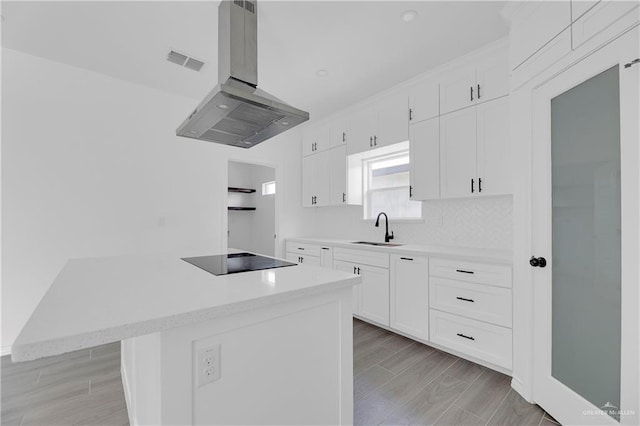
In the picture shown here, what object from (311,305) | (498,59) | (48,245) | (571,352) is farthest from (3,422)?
(498,59)

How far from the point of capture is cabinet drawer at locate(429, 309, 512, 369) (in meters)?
2.10

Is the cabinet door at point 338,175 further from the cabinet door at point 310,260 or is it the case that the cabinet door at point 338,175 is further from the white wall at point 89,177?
the white wall at point 89,177

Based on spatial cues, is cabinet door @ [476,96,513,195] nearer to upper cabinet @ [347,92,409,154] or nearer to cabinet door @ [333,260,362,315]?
upper cabinet @ [347,92,409,154]

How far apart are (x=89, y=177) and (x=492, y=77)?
4059 mm

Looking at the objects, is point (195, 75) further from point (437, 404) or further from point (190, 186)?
point (437, 404)

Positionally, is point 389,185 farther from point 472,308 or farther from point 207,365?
point 207,365

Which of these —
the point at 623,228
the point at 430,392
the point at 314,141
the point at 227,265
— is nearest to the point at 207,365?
the point at 227,265

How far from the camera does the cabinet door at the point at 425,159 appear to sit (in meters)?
2.85

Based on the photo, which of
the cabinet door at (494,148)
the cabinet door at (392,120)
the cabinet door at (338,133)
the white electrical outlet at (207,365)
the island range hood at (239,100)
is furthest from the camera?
the cabinet door at (338,133)

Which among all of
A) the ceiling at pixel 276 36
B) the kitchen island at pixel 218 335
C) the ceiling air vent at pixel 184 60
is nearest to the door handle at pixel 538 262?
the kitchen island at pixel 218 335

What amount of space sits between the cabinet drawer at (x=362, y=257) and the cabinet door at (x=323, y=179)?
0.96 meters

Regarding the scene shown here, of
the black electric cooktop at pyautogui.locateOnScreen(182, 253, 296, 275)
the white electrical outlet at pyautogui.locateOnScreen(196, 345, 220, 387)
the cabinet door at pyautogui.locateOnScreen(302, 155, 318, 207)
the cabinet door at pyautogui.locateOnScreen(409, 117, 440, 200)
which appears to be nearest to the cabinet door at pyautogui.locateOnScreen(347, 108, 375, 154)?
the cabinet door at pyautogui.locateOnScreen(409, 117, 440, 200)

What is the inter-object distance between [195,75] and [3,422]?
3.10 meters

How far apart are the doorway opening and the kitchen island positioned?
14.5 feet
